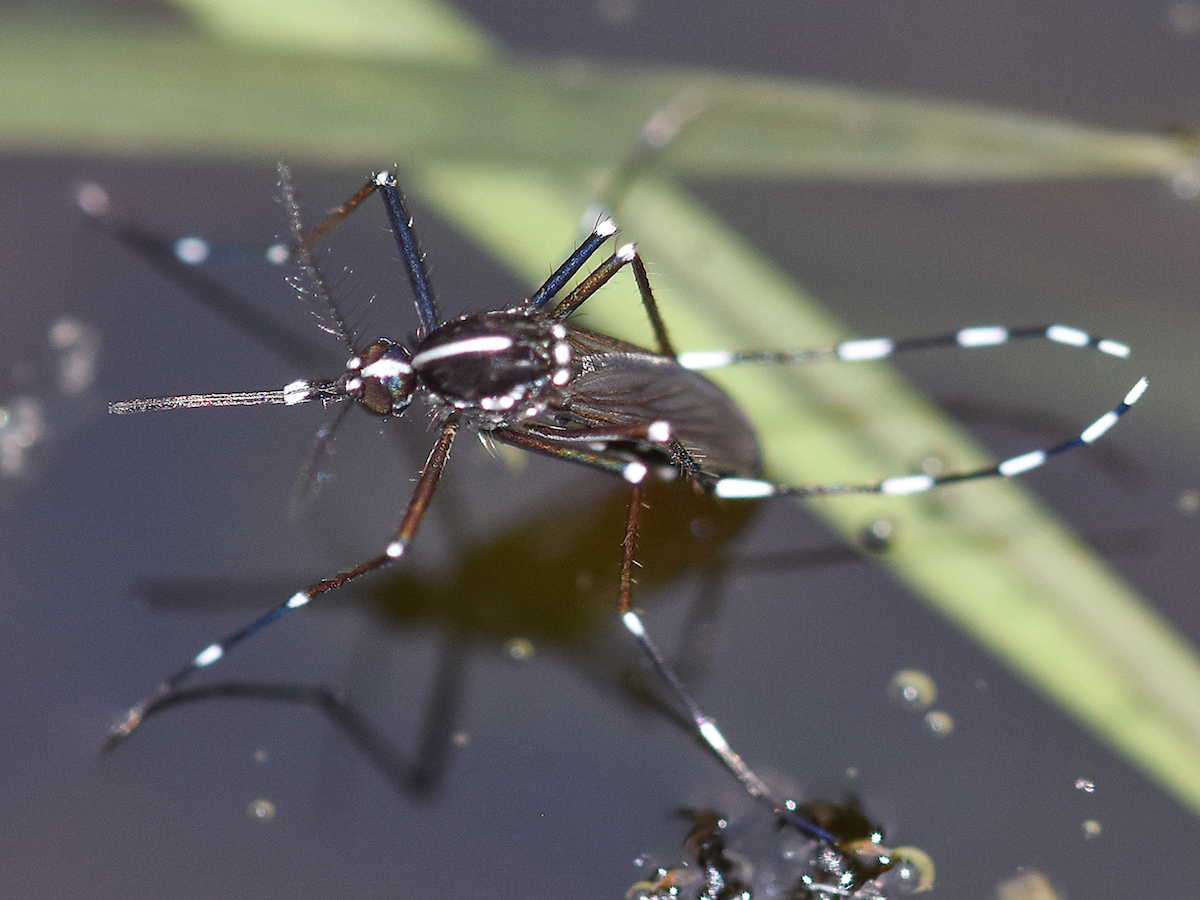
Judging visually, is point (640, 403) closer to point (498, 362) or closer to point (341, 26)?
point (498, 362)

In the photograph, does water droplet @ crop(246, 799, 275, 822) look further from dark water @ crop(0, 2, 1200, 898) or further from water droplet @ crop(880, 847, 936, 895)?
water droplet @ crop(880, 847, 936, 895)

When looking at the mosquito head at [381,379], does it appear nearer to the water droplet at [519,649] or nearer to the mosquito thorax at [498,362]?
the mosquito thorax at [498,362]

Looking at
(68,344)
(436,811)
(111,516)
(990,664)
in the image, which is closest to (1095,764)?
(990,664)

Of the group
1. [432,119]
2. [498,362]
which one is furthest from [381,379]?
[432,119]

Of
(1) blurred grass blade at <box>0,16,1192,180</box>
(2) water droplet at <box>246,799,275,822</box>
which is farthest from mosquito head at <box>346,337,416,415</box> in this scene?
(2) water droplet at <box>246,799,275,822</box>

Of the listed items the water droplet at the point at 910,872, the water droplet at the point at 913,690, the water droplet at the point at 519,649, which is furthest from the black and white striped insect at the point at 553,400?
the water droplet at the point at 913,690

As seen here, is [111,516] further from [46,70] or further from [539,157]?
[539,157]
